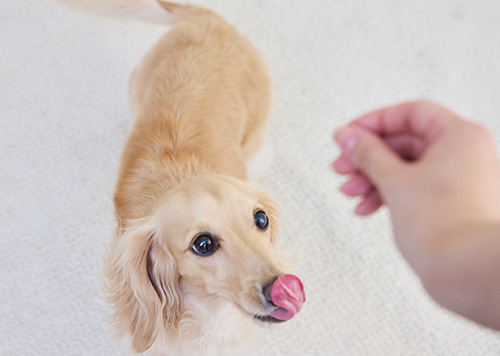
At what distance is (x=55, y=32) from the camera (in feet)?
5.57

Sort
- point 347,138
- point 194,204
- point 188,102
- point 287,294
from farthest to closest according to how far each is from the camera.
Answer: point 188,102 < point 194,204 < point 287,294 < point 347,138

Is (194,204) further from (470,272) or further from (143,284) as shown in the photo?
(470,272)

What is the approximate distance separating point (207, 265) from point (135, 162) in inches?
16.6

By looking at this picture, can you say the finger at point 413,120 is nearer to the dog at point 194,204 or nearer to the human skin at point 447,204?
the human skin at point 447,204

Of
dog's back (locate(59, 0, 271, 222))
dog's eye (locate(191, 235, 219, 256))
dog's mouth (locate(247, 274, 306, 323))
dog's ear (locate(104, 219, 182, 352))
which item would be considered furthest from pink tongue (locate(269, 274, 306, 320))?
dog's back (locate(59, 0, 271, 222))

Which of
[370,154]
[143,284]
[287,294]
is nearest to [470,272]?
[370,154]

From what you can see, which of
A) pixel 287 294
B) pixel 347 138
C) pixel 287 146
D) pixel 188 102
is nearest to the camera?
pixel 347 138

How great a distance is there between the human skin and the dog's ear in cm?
52

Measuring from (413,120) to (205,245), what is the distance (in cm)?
46

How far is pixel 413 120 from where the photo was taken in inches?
24.0

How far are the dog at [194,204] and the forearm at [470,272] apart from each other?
32 cm

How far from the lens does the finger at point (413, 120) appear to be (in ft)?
1.87

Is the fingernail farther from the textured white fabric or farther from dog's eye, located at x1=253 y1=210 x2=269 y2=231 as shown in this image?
the textured white fabric

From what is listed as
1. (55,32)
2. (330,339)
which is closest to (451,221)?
(330,339)
